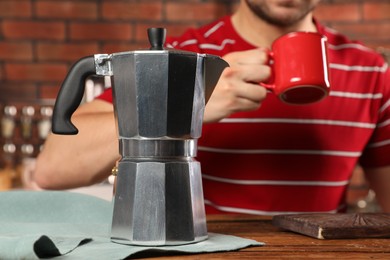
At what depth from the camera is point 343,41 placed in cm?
152

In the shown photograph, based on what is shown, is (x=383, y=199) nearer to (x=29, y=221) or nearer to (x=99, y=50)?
(x=29, y=221)

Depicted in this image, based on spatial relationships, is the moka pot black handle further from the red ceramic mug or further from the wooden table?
the red ceramic mug

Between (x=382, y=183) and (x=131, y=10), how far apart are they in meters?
1.72

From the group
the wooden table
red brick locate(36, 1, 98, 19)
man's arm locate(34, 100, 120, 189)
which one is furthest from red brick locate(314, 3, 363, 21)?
the wooden table

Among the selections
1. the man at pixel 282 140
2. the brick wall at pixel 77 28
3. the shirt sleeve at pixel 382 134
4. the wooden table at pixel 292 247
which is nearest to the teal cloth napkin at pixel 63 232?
the wooden table at pixel 292 247

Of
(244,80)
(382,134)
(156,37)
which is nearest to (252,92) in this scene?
(244,80)

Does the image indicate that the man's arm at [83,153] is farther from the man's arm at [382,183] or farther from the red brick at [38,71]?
the red brick at [38,71]

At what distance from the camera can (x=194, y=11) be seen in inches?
119

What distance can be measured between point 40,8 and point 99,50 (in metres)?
0.28

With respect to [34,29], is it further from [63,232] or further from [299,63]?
[63,232]

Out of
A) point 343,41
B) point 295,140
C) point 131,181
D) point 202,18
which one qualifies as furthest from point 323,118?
point 202,18

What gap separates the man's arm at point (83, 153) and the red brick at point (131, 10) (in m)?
1.70

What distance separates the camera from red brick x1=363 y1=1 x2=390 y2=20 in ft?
9.77

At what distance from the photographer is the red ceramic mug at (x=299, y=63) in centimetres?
102
